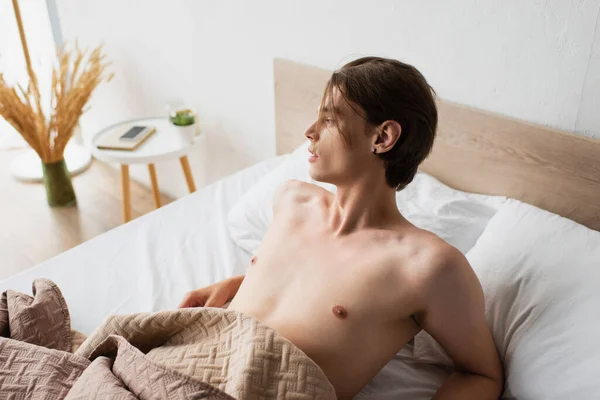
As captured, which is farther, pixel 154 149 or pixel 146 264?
pixel 154 149

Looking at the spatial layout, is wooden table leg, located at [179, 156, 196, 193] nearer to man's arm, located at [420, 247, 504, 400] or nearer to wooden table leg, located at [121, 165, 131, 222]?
wooden table leg, located at [121, 165, 131, 222]

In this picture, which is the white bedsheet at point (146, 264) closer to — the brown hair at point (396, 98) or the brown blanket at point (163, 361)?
the brown blanket at point (163, 361)

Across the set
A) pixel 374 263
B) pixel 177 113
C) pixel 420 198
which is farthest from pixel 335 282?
pixel 177 113

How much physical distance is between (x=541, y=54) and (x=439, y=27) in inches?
10.9

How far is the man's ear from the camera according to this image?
3.57ft

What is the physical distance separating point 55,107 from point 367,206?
186 cm

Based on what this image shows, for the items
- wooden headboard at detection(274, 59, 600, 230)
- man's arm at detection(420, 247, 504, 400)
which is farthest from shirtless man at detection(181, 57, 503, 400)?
wooden headboard at detection(274, 59, 600, 230)

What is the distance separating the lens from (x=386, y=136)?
1.10m

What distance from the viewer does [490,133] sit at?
1.47 meters

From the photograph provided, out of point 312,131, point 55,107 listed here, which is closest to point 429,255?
point 312,131

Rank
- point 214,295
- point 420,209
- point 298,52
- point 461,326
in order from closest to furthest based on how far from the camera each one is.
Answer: point 461,326, point 214,295, point 420,209, point 298,52

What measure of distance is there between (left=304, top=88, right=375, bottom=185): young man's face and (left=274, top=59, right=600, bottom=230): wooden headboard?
48 cm

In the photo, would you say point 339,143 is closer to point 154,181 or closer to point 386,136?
point 386,136

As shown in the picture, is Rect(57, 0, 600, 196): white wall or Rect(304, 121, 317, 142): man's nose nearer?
Rect(304, 121, 317, 142): man's nose
